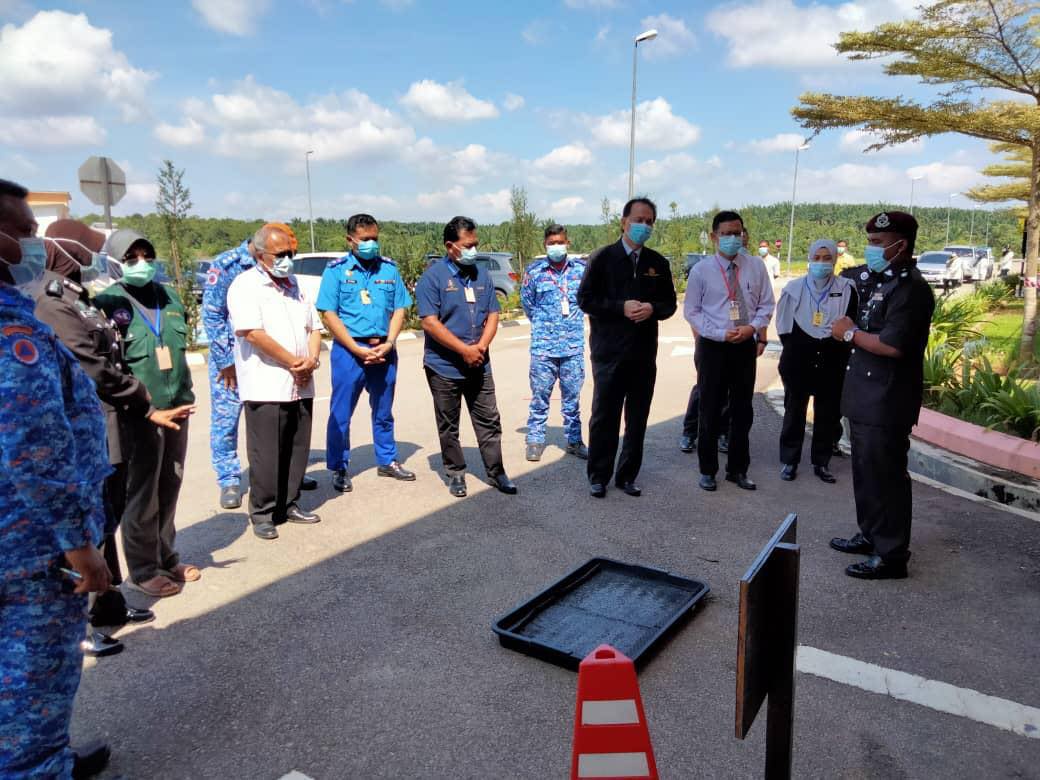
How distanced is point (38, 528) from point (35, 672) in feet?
1.35

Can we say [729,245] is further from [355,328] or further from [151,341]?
[151,341]

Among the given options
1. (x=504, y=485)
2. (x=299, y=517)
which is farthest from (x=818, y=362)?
(x=299, y=517)

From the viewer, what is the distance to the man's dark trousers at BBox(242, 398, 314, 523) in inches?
183

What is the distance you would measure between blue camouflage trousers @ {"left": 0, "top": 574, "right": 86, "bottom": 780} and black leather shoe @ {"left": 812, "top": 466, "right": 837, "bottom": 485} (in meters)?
5.28

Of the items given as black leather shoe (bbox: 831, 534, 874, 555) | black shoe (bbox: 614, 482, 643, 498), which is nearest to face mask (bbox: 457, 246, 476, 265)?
black shoe (bbox: 614, 482, 643, 498)

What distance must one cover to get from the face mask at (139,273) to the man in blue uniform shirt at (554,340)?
348cm

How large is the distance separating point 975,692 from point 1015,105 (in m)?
8.18

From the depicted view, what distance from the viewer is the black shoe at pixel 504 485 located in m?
5.62

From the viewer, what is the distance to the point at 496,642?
3469 mm

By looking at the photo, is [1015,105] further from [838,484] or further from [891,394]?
[891,394]

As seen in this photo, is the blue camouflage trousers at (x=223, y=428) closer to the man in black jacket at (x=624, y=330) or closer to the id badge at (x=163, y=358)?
the id badge at (x=163, y=358)

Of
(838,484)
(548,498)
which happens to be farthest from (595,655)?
(838,484)

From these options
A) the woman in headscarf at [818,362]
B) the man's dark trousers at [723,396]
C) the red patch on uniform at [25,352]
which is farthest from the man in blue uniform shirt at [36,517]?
the woman in headscarf at [818,362]

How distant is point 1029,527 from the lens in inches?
187
